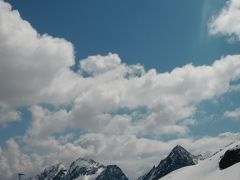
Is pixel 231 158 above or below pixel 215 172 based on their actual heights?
above

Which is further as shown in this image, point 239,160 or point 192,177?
point 192,177

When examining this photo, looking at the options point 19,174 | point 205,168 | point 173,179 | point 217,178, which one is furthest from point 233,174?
point 19,174

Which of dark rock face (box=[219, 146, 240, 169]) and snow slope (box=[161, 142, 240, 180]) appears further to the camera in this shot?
dark rock face (box=[219, 146, 240, 169])

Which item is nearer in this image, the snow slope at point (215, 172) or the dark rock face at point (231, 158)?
the snow slope at point (215, 172)

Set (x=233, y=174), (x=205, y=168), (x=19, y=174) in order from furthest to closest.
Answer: (x=19, y=174), (x=205, y=168), (x=233, y=174)

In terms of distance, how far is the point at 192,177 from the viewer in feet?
516

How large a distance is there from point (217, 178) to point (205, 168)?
3018 cm

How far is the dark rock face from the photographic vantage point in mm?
132500

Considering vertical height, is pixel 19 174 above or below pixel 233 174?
above

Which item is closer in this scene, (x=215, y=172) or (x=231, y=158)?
(x=231, y=158)

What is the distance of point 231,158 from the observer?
134m

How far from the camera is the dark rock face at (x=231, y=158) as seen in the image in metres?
132

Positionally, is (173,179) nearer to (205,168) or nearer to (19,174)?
(205,168)

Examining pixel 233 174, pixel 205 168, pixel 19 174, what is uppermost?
pixel 19 174
